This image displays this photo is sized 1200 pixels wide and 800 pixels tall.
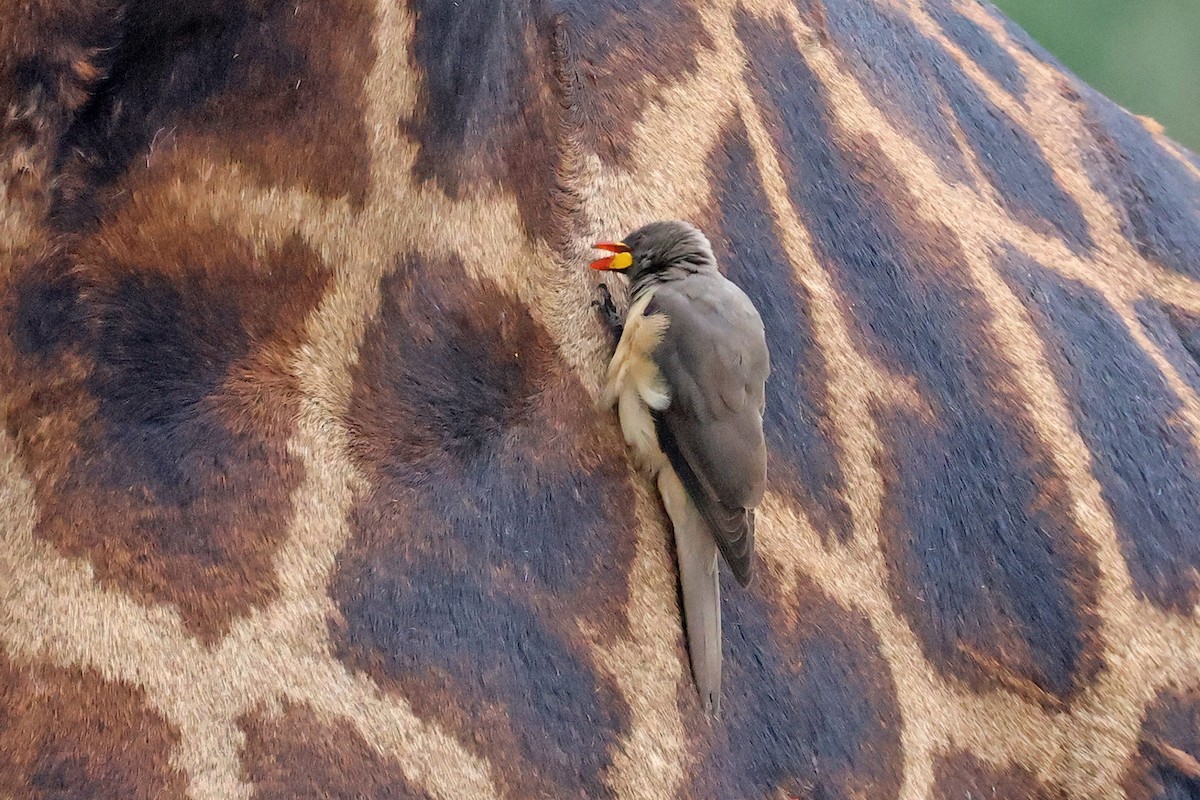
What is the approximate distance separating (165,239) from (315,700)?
1.04 ft

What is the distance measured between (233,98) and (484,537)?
0.34 meters

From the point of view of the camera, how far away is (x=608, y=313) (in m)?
0.78

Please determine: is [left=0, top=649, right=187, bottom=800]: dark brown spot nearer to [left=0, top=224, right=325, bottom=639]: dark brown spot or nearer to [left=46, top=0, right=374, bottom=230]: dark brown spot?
[left=0, top=224, right=325, bottom=639]: dark brown spot

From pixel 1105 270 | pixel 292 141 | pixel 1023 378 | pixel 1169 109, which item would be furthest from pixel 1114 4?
pixel 292 141

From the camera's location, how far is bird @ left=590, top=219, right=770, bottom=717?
0.72 metres

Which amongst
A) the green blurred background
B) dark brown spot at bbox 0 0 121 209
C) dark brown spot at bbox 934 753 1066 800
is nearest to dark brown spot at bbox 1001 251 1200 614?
dark brown spot at bbox 934 753 1066 800

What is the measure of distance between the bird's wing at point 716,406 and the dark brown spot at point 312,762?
28 cm

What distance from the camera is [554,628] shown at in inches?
27.1

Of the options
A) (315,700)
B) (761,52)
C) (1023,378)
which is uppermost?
(761,52)

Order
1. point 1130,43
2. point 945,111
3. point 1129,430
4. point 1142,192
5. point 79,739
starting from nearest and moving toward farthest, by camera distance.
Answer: point 79,739
point 1129,430
point 945,111
point 1142,192
point 1130,43

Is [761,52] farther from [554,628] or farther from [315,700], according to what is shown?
[315,700]

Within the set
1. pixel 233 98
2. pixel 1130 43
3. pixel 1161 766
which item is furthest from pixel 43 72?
pixel 1130 43

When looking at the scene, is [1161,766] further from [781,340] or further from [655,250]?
[655,250]

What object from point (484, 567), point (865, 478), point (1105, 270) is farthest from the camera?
point (1105, 270)
